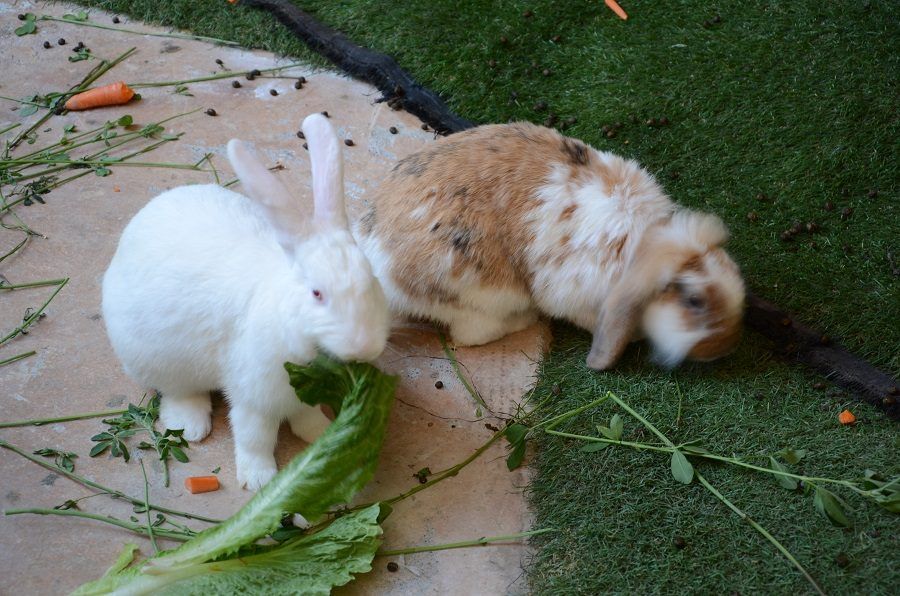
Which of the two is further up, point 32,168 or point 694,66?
point 694,66

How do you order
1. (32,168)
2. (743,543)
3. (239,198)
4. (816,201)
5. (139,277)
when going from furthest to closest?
(32,168) → (816,201) → (239,198) → (139,277) → (743,543)

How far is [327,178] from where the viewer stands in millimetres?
2760

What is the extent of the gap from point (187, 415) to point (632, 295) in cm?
179

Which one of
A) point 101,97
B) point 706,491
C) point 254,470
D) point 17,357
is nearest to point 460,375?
point 254,470

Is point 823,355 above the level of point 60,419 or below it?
above

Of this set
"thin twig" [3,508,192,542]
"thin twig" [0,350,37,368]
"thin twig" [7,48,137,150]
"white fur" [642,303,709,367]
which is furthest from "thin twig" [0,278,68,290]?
"white fur" [642,303,709,367]

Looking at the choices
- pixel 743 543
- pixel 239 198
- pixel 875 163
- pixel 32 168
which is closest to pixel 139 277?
pixel 239 198

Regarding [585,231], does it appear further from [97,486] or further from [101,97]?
[101,97]

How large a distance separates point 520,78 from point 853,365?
231 centimetres

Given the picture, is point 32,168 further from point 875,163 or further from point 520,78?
point 875,163

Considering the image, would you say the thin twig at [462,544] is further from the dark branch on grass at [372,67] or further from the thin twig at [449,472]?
the dark branch on grass at [372,67]

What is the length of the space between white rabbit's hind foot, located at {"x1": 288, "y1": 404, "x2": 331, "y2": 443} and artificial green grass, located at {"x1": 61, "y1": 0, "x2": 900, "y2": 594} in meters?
0.85

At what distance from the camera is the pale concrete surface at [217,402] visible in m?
2.89

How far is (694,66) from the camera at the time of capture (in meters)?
4.55
